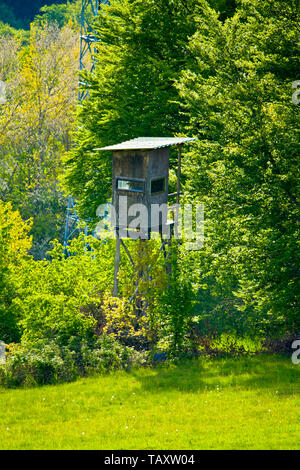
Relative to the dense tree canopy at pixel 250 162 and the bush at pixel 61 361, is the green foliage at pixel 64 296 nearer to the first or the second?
the bush at pixel 61 361

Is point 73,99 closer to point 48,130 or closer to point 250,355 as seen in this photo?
point 48,130

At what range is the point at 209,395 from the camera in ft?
46.6

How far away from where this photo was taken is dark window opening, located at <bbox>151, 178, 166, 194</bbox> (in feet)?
57.8

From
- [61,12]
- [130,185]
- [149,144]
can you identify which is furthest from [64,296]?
[61,12]

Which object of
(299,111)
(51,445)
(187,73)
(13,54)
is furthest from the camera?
(13,54)

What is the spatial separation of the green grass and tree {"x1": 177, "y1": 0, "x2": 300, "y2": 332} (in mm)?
1952

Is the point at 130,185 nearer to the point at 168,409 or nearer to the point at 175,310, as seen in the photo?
the point at 175,310

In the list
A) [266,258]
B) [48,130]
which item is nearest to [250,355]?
[266,258]

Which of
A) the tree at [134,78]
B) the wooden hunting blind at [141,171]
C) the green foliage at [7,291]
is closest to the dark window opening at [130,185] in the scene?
the wooden hunting blind at [141,171]

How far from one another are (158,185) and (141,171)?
0.72 meters

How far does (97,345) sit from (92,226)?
908cm

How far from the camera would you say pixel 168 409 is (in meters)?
13.4

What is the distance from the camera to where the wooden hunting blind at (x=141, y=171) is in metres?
17.3

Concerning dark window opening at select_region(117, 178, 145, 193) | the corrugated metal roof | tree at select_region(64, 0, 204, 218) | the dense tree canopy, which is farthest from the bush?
tree at select_region(64, 0, 204, 218)
